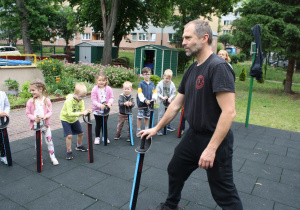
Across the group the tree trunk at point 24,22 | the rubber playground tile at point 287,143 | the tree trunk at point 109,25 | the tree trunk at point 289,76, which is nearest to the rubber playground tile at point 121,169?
the rubber playground tile at point 287,143

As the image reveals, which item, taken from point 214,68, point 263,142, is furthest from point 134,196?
point 263,142

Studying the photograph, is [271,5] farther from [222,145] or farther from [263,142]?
[222,145]

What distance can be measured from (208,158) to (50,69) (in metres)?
9.26

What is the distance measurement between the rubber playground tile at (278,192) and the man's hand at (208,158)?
1715mm

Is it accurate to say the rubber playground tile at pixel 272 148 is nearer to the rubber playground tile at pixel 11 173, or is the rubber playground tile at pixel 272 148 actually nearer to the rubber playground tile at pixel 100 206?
the rubber playground tile at pixel 100 206

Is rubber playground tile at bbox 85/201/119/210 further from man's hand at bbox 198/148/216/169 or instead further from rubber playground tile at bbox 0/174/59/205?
man's hand at bbox 198/148/216/169

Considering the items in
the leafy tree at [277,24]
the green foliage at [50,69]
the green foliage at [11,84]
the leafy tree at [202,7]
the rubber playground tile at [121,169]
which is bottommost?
A: the rubber playground tile at [121,169]

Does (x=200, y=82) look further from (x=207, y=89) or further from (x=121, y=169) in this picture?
(x=121, y=169)

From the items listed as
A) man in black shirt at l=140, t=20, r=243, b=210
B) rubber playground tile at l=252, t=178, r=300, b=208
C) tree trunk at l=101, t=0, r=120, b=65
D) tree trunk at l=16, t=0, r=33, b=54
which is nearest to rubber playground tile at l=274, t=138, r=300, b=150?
rubber playground tile at l=252, t=178, r=300, b=208

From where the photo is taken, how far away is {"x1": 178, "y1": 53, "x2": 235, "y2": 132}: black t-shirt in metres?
1.99

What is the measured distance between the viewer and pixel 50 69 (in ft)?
32.8

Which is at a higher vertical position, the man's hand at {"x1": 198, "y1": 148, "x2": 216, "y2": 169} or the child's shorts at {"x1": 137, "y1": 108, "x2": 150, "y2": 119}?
the man's hand at {"x1": 198, "y1": 148, "x2": 216, "y2": 169}

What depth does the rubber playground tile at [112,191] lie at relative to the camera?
305 centimetres

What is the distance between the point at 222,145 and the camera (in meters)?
2.15
